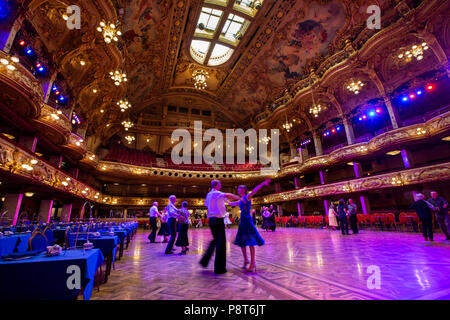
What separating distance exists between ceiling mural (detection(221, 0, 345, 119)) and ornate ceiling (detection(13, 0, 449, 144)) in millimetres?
72

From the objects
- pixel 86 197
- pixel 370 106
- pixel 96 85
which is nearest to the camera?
pixel 96 85

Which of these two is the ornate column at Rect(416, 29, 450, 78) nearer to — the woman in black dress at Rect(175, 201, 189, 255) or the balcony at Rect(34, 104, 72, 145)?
the woman in black dress at Rect(175, 201, 189, 255)

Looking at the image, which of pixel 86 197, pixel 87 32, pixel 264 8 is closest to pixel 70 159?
pixel 86 197

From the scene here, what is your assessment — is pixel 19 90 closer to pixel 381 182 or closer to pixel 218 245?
pixel 218 245

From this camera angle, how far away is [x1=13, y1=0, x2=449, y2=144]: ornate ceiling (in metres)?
11.1

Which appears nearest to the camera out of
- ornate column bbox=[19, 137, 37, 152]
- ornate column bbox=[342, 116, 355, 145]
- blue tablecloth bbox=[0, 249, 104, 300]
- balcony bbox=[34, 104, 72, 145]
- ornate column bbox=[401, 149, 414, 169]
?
blue tablecloth bbox=[0, 249, 104, 300]

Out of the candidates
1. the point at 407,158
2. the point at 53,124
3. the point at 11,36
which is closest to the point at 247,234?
the point at 53,124

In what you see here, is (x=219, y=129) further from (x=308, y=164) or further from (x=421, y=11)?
(x=421, y=11)

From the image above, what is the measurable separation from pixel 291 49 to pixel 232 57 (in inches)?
217

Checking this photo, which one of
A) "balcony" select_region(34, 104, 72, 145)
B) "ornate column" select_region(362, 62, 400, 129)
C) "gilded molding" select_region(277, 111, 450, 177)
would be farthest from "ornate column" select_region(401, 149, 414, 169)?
"balcony" select_region(34, 104, 72, 145)

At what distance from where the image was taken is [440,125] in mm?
11703

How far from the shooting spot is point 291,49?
17516 mm

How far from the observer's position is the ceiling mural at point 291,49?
14.7 metres

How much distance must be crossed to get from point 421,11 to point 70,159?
24.6 m
